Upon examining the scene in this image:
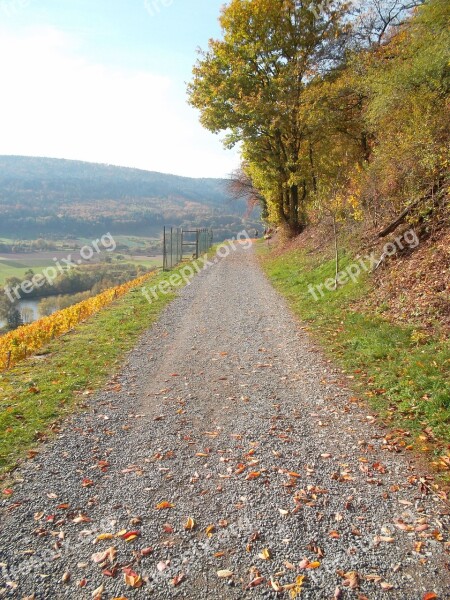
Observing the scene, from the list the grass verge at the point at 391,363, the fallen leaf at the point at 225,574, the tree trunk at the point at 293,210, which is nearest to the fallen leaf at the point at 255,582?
the fallen leaf at the point at 225,574

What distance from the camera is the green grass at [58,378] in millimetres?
5195

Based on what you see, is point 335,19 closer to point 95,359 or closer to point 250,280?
point 250,280

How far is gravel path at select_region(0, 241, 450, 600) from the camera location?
3.02 metres

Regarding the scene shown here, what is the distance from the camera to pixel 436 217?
10.4 m

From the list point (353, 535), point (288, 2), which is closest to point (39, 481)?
point (353, 535)

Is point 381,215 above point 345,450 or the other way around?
above

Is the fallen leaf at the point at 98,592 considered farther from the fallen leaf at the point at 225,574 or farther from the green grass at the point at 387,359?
the green grass at the point at 387,359

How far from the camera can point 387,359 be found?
691cm

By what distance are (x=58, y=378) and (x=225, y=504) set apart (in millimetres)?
4494

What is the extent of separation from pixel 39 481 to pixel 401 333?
21.7 ft

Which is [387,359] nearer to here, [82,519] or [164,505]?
[164,505]

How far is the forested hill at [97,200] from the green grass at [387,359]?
119ft

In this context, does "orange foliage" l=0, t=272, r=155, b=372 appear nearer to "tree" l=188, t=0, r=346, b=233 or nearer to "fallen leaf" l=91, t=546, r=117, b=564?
"fallen leaf" l=91, t=546, r=117, b=564

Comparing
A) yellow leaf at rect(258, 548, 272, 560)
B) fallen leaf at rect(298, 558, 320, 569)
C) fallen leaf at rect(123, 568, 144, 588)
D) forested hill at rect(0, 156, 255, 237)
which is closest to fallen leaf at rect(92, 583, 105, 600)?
fallen leaf at rect(123, 568, 144, 588)
